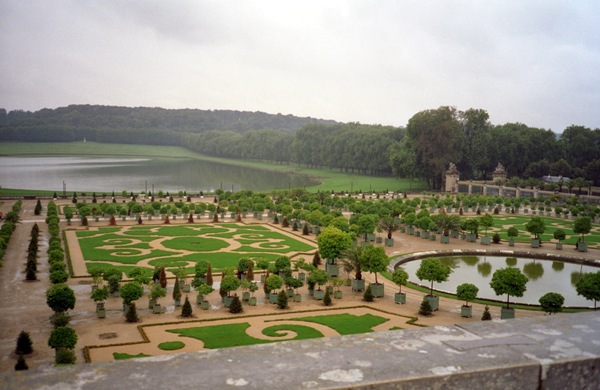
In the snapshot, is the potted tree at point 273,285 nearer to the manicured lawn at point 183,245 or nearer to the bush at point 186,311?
the bush at point 186,311

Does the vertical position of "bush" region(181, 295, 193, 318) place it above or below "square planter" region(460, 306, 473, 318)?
below

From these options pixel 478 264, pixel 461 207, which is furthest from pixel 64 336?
pixel 461 207

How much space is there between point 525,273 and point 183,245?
81.9ft

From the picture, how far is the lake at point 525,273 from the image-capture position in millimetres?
31594

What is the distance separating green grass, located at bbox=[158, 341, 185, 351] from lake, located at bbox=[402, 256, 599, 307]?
16.5 metres

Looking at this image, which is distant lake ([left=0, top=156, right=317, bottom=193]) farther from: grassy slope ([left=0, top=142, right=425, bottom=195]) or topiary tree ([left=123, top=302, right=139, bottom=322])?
topiary tree ([left=123, top=302, right=139, bottom=322])

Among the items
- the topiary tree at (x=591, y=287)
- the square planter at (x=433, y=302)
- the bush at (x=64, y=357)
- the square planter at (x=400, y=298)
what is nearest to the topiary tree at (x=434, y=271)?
the square planter at (x=433, y=302)

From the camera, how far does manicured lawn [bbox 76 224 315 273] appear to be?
38062mm

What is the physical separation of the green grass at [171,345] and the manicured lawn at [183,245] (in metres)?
12.8

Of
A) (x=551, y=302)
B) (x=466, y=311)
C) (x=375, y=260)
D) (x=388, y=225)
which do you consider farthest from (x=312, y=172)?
(x=551, y=302)

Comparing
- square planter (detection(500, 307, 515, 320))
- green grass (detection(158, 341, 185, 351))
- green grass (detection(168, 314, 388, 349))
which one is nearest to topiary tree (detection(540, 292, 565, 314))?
square planter (detection(500, 307, 515, 320))

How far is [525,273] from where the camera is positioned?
3803cm

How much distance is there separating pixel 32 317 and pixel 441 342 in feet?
79.6

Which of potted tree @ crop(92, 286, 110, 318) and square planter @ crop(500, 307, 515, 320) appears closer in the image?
potted tree @ crop(92, 286, 110, 318)
